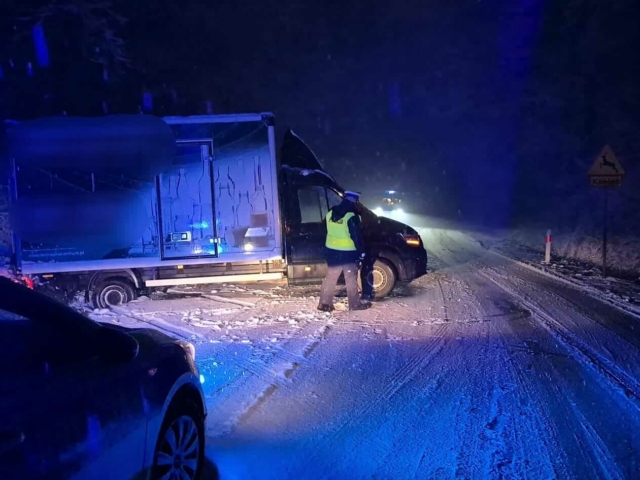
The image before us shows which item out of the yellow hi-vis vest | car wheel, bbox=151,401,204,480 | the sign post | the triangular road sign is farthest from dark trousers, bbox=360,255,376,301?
car wheel, bbox=151,401,204,480

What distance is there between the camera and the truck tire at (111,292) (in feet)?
35.4

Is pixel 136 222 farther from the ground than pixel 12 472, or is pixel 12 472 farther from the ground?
pixel 136 222

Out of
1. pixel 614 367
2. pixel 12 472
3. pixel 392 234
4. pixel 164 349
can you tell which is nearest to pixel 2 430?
pixel 12 472

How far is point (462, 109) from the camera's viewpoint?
5100cm

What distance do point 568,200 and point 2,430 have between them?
30776mm

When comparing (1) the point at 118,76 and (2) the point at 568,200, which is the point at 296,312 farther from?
(2) the point at 568,200

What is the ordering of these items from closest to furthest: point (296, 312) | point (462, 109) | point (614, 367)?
point (614, 367)
point (296, 312)
point (462, 109)

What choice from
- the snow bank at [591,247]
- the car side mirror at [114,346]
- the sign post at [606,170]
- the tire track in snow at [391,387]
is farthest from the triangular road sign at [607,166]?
the car side mirror at [114,346]

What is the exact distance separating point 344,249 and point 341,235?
0.24 metres

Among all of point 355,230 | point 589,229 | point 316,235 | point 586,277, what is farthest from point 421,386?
point 589,229

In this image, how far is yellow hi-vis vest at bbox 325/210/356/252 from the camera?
9625mm

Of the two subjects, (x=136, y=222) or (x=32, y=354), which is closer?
(x=32, y=354)

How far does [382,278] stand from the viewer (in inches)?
433

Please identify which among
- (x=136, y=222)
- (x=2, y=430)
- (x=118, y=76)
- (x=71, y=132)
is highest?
(x=118, y=76)
